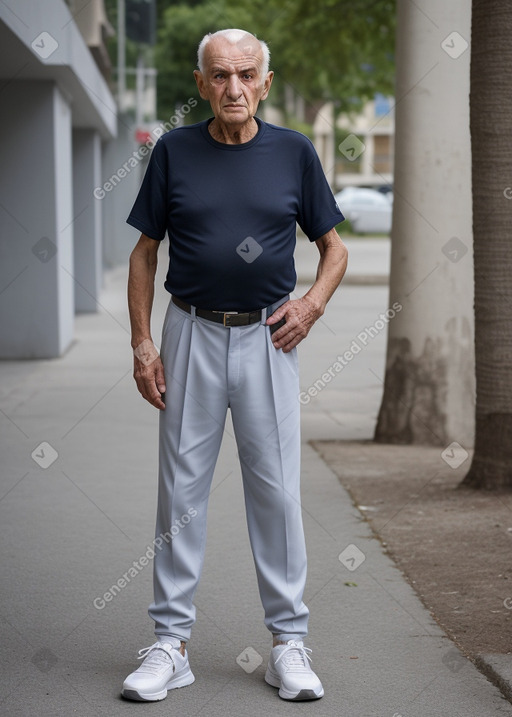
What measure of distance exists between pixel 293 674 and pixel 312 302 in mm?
1205

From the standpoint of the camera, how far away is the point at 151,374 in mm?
3967

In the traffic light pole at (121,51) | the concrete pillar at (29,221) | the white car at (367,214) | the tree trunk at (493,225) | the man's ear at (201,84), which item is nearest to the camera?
the man's ear at (201,84)

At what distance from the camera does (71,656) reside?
4262mm

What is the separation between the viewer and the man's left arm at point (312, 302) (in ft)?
12.8

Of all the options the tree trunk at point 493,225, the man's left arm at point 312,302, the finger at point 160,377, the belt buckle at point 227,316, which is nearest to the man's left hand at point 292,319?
the man's left arm at point 312,302

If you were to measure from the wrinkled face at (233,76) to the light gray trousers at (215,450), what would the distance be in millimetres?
643

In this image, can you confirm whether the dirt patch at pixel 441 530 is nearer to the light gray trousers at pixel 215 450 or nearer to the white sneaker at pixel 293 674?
the white sneaker at pixel 293 674

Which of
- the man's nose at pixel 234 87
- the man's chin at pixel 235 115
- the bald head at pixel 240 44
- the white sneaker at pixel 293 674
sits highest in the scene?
the bald head at pixel 240 44

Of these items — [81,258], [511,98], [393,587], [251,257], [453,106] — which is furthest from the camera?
[81,258]

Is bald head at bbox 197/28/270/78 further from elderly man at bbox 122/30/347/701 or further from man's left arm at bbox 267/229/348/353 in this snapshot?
man's left arm at bbox 267/229/348/353

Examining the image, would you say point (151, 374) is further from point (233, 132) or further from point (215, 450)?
point (233, 132)

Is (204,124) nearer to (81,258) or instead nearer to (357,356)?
(357,356)

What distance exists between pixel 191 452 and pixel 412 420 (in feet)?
15.5

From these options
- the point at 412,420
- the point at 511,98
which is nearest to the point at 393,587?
the point at 511,98
